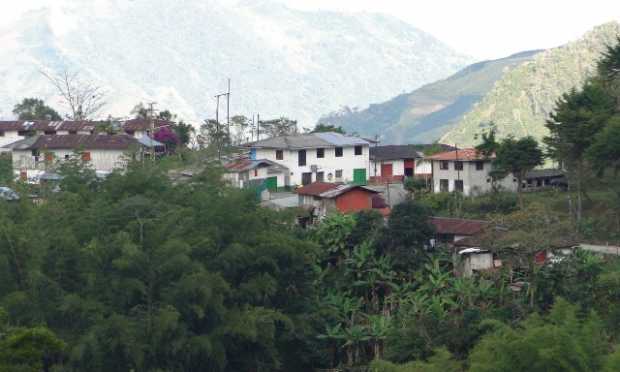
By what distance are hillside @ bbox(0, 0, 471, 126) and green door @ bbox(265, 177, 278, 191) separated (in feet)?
272

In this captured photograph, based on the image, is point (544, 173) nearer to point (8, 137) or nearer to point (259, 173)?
point (259, 173)

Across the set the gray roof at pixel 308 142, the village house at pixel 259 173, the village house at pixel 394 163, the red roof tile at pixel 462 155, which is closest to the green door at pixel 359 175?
the village house at pixel 394 163

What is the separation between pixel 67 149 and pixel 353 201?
1312 centimetres

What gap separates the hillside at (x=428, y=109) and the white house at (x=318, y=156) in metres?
53.4

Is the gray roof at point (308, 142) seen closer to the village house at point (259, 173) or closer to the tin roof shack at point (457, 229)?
the village house at point (259, 173)

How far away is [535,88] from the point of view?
57312 mm

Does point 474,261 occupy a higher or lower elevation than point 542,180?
lower

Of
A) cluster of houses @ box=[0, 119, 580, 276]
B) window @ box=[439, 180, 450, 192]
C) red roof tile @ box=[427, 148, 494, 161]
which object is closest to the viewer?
cluster of houses @ box=[0, 119, 580, 276]

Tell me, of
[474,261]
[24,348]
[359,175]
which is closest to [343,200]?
[474,261]

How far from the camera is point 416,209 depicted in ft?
72.3

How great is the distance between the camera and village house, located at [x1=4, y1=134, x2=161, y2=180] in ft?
112

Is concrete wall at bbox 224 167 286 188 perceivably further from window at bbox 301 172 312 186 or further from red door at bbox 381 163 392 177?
red door at bbox 381 163 392 177

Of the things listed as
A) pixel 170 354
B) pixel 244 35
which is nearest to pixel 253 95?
pixel 244 35

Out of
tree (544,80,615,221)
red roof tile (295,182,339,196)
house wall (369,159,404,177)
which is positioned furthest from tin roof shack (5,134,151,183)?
tree (544,80,615,221)
